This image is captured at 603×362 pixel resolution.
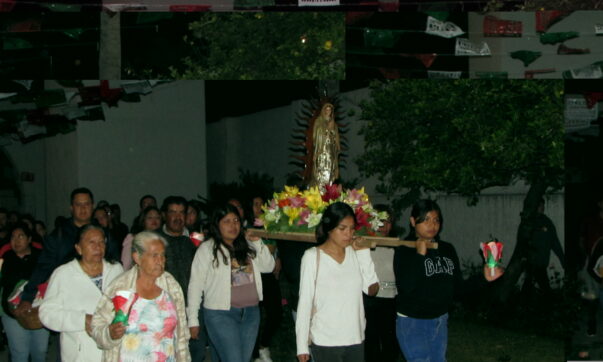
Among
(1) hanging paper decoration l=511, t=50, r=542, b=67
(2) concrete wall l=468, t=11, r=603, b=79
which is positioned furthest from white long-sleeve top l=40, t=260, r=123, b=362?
(1) hanging paper decoration l=511, t=50, r=542, b=67

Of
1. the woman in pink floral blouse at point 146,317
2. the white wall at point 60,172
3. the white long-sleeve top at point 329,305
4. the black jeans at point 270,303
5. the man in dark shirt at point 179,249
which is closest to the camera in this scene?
the woman in pink floral blouse at point 146,317

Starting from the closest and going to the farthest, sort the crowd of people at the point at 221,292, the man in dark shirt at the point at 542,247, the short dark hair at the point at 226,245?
the crowd of people at the point at 221,292 → the short dark hair at the point at 226,245 → the man in dark shirt at the point at 542,247

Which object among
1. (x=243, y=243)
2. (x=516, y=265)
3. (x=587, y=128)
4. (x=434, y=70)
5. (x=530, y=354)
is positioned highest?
(x=434, y=70)

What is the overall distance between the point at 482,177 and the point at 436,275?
5058mm

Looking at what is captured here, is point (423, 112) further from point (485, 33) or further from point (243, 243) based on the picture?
point (243, 243)

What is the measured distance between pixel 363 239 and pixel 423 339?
93 cm

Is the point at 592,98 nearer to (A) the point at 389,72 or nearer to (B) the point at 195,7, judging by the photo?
(A) the point at 389,72

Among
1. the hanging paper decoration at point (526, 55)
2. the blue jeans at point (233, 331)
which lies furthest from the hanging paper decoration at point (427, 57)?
the blue jeans at point (233, 331)

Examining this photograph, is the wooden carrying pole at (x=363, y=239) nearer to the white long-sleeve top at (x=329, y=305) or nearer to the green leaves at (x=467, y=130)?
the white long-sleeve top at (x=329, y=305)

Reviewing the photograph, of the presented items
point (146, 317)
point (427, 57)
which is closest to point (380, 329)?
point (427, 57)

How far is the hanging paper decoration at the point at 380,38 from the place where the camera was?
9.76 metres

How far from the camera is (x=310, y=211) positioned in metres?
8.05

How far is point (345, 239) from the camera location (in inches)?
249

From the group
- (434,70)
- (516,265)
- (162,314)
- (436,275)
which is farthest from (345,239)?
(516,265)
